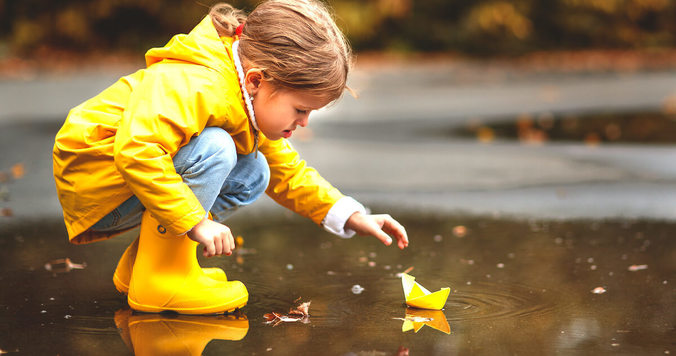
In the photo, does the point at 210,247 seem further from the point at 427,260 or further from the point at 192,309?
the point at 427,260

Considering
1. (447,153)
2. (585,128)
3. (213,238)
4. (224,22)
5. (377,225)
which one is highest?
(585,128)

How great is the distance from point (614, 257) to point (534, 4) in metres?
10.9

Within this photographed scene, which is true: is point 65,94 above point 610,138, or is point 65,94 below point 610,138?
below

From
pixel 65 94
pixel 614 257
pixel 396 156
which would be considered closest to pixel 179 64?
pixel 614 257

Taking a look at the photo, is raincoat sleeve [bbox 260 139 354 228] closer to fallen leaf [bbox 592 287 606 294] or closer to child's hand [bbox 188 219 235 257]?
child's hand [bbox 188 219 235 257]

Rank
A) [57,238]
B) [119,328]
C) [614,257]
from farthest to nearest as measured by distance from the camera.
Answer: [57,238], [614,257], [119,328]

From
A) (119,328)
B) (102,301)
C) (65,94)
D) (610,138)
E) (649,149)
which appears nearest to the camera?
(119,328)

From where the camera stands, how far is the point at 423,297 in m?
2.60

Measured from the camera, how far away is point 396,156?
19.6ft

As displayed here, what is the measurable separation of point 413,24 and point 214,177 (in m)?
11.6

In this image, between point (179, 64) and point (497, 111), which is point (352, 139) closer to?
point (497, 111)

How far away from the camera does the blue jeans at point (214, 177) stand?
2.47m

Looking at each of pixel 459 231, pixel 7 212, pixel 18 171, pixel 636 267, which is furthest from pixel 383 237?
pixel 18 171

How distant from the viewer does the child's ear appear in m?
2.48
